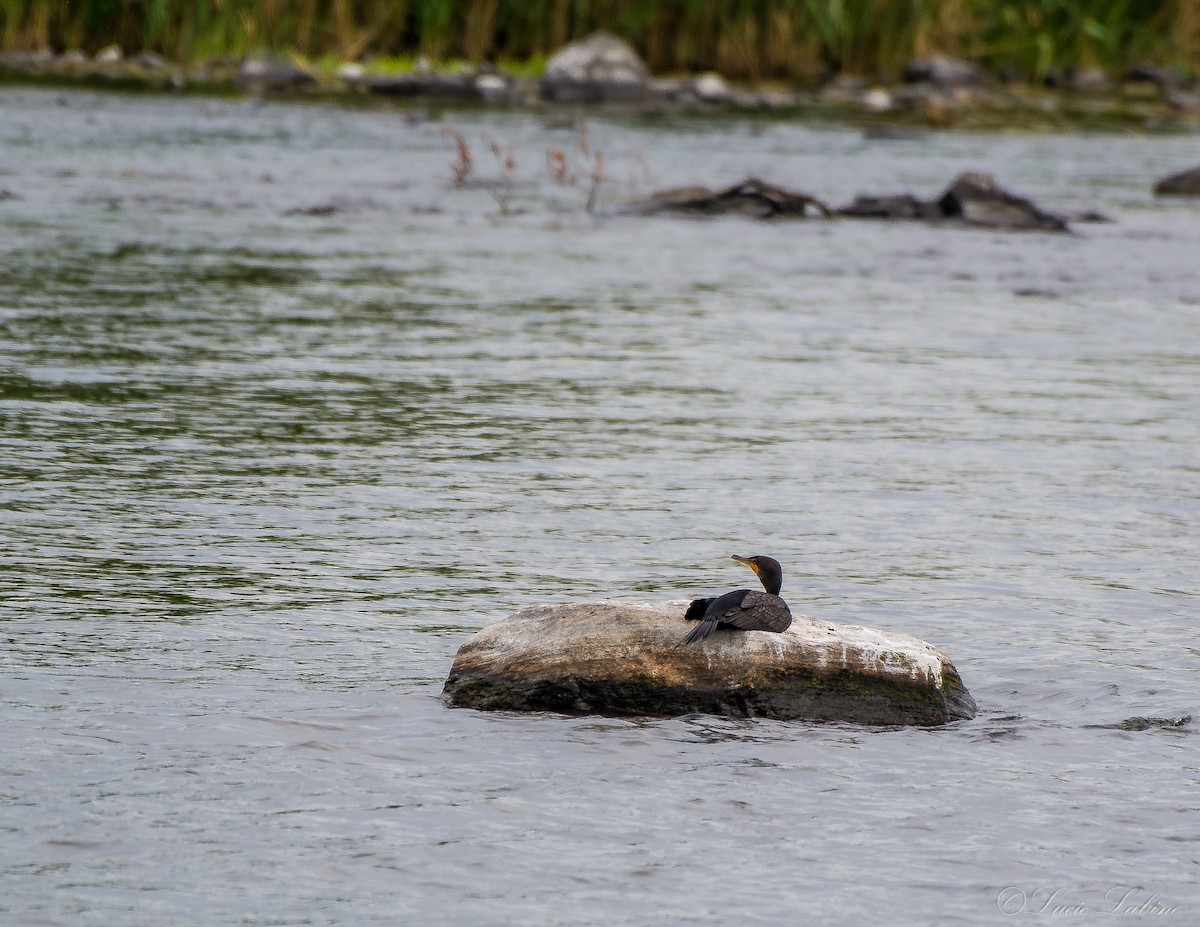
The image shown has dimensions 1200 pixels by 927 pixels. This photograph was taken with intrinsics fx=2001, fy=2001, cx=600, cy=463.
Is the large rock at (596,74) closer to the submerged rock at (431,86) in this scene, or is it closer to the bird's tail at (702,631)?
the submerged rock at (431,86)

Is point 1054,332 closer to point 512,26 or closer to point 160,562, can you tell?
point 160,562

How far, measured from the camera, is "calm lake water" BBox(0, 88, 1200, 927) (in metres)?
4.51

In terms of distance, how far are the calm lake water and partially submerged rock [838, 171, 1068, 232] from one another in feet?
3.54

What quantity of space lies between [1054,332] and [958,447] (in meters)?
3.74

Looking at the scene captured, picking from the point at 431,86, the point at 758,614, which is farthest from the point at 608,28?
the point at 758,614

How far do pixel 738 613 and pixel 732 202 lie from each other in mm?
13371

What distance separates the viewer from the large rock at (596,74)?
28.6 m

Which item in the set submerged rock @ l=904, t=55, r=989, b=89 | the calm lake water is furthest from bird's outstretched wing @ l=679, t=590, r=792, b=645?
submerged rock @ l=904, t=55, r=989, b=89

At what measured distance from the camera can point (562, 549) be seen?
24.1 feet

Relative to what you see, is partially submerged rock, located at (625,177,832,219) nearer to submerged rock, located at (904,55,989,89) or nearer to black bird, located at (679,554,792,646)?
submerged rock, located at (904,55,989,89)

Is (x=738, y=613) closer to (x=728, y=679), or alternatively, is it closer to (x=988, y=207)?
(x=728, y=679)

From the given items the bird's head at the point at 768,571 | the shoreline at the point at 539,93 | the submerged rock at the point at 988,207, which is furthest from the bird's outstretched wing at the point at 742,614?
the shoreline at the point at 539,93

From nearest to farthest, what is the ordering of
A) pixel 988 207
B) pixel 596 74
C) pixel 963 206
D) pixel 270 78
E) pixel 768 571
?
pixel 768 571 → pixel 988 207 → pixel 963 206 → pixel 270 78 → pixel 596 74

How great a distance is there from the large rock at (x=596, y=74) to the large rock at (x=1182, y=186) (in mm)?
9662
